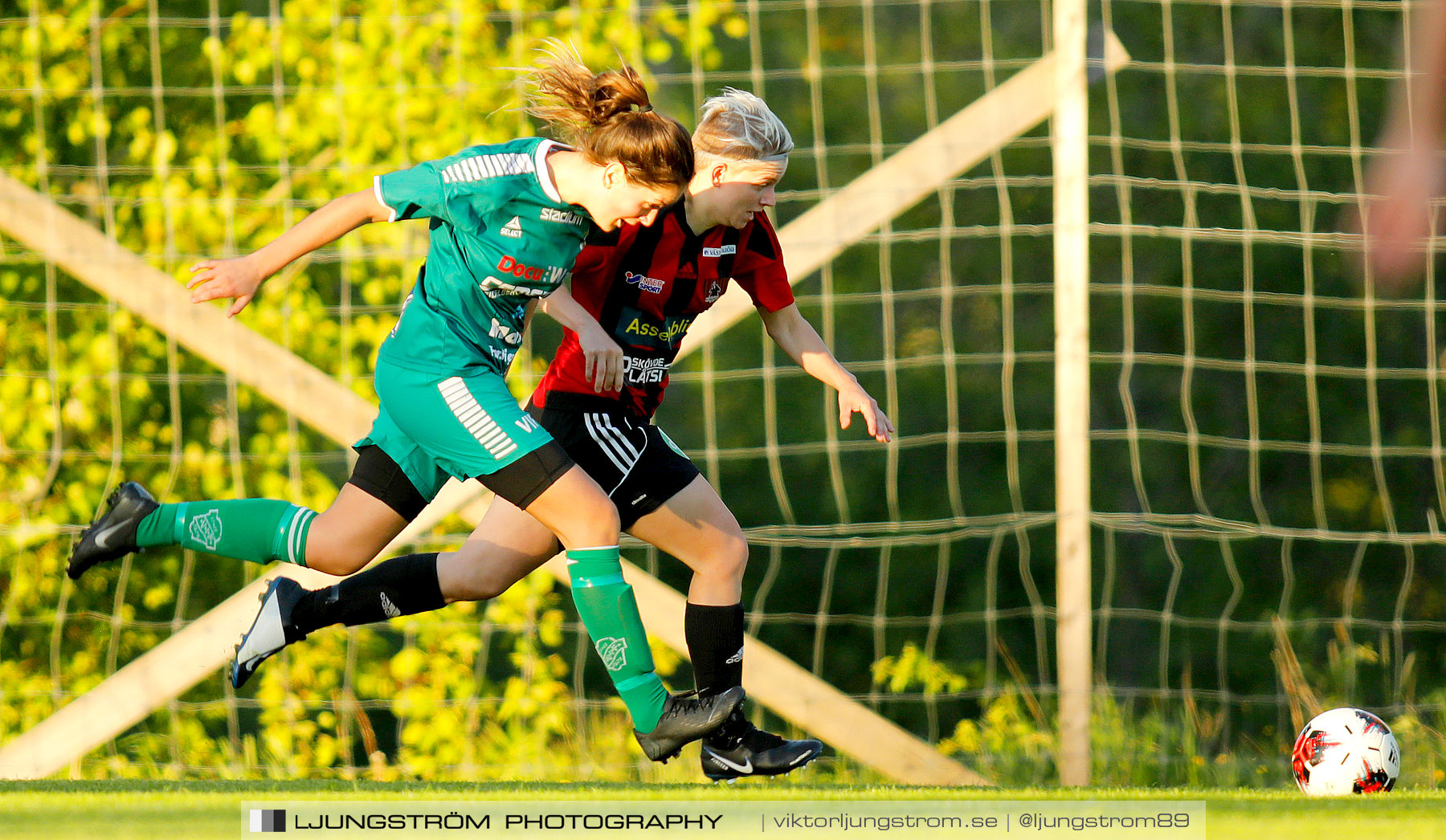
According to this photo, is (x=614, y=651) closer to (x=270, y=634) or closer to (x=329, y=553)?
(x=329, y=553)

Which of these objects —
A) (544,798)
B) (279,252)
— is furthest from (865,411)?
(279,252)

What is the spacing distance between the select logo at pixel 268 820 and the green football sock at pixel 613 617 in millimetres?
695

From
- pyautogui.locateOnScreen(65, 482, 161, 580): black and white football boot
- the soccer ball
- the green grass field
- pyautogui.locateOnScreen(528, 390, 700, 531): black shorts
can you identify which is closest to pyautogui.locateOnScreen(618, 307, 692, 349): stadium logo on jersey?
pyautogui.locateOnScreen(528, 390, 700, 531): black shorts

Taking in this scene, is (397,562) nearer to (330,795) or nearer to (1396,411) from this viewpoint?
(330,795)

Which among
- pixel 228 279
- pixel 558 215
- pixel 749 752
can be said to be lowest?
pixel 749 752

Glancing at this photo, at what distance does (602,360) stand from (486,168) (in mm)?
474

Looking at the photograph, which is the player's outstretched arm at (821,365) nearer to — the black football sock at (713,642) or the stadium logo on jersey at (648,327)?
the stadium logo on jersey at (648,327)

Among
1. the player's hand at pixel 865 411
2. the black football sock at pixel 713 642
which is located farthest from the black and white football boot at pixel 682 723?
the player's hand at pixel 865 411

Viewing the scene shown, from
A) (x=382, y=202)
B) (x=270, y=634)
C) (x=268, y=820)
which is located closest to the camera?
(x=268, y=820)

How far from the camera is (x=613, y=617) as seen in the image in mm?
3004

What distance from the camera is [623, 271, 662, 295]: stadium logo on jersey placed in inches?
130

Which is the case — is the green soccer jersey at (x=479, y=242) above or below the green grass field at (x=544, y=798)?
above

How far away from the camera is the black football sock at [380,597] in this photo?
358 cm

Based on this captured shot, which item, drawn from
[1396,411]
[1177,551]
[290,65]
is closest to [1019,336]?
[1177,551]
